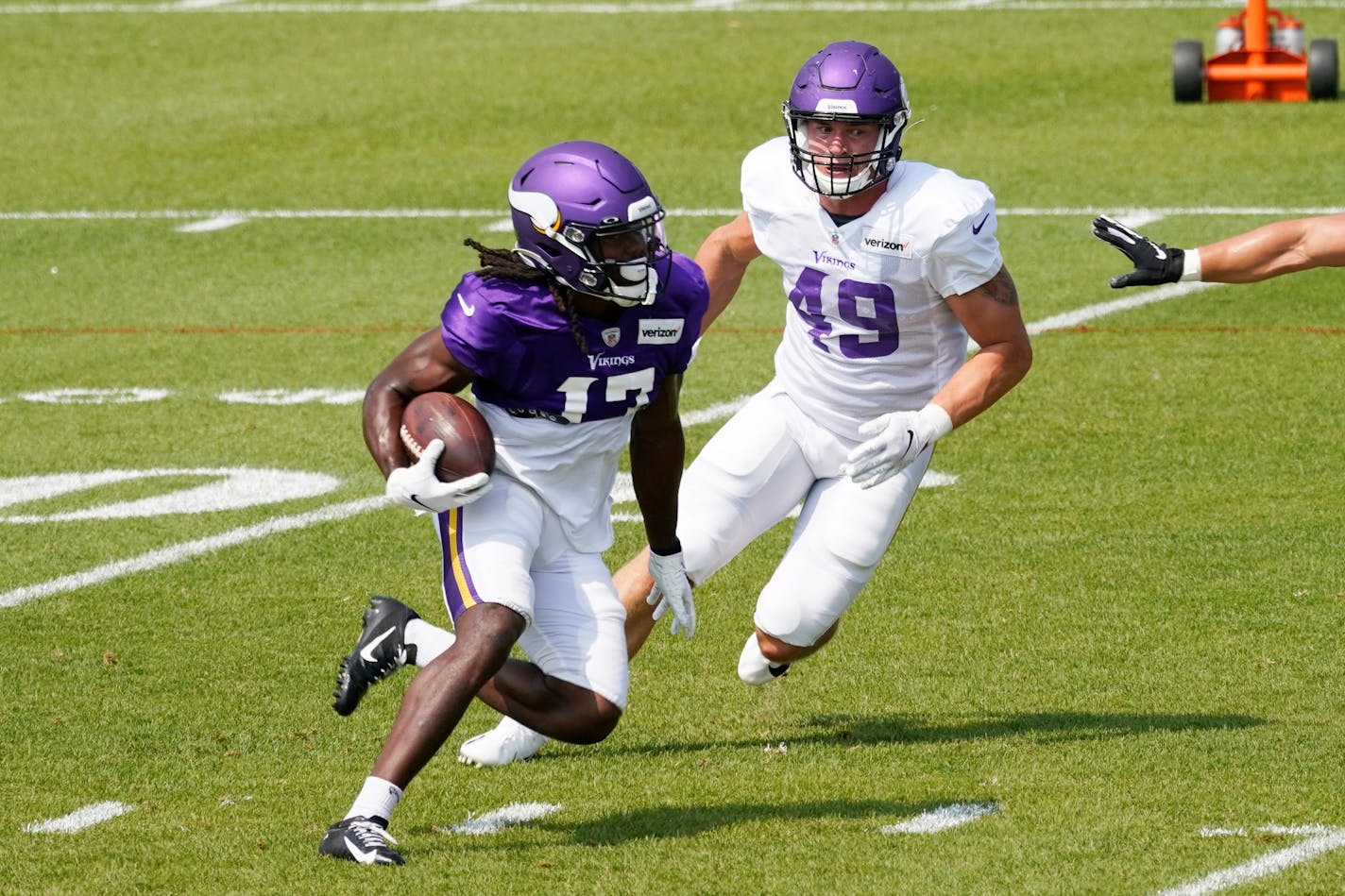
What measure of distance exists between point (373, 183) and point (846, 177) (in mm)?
10657

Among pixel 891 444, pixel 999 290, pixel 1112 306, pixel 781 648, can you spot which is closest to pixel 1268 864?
pixel 891 444

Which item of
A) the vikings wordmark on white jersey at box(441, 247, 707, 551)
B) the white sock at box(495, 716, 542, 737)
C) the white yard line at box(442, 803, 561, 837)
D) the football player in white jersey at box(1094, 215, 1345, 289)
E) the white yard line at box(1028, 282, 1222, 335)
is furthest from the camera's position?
the white yard line at box(1028, 282, 1222, 335)

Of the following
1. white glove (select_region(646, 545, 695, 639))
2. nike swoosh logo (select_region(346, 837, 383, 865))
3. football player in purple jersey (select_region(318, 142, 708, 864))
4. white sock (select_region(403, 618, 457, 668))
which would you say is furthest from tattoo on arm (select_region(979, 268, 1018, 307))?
nike swoosh logo (select_region(346, 837, 383, 865))

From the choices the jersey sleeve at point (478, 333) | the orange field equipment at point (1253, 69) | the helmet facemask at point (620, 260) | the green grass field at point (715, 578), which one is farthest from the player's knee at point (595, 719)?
the orange field equipment at point (1253, 69)

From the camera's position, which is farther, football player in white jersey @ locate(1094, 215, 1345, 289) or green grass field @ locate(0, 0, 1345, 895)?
football player in white jersey @ locate(1094, 215, 1345, 289)

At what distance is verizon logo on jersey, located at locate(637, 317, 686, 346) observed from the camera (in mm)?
5836

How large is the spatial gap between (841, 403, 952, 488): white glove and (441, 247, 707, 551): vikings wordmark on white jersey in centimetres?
60

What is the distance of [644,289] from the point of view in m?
5.71

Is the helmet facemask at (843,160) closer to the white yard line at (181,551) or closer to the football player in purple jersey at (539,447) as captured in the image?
the football player in purple jersey at (539,447)

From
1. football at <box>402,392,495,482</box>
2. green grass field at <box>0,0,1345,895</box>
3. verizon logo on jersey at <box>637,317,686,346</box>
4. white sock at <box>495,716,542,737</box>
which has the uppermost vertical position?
verizon logo on jersey at <box>637,317,686,346</box>

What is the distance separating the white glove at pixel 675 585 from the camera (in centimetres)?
629

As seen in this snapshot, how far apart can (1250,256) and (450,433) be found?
254cm

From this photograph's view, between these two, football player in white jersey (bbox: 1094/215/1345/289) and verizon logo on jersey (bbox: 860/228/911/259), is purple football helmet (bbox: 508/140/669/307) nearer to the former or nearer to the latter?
verizon logo on jersey (bbox: 860/228/911/259)

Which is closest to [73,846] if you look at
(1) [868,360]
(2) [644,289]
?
(2) [644,289]
